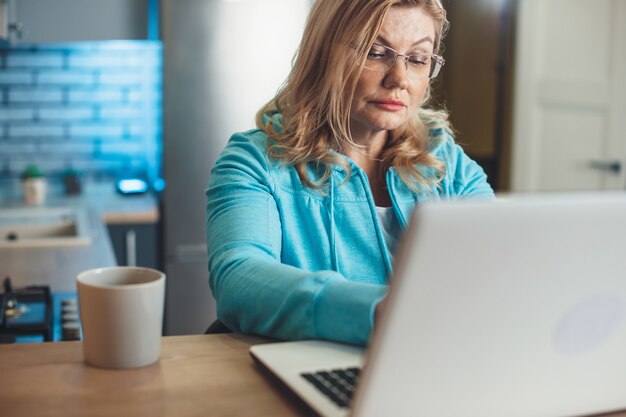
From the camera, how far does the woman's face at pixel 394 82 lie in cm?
138

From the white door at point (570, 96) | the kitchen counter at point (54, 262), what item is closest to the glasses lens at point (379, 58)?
the kitchen counter at point (54, 262)

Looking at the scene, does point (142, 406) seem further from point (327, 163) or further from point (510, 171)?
point (510, 171)

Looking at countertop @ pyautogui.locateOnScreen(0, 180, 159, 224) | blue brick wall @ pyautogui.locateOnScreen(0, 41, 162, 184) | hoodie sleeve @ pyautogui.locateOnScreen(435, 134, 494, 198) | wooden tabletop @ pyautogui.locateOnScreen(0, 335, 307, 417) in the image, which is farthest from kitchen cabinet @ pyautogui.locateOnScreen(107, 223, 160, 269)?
wooden tabletop @ pyautogui.locateOnScreen(0, 335, 307, 417)

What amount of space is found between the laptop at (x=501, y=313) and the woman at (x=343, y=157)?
1.79ft

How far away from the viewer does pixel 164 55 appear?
299 centimetres

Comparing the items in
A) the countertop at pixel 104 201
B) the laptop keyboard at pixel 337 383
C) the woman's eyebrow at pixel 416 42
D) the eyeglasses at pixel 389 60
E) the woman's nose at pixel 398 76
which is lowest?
the countertop at pixel 104 201

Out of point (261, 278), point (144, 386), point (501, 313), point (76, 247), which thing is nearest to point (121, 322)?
point (144, 386)

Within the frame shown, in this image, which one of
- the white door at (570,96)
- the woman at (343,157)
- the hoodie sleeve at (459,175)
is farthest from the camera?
the white door at (570,96)

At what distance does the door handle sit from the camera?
3.92 meters

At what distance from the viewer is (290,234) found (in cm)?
136

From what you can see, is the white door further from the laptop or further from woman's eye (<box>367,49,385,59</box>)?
the laptop

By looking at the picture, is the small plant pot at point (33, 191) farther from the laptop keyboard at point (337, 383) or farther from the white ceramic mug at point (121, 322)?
the laptop keyboard at point (337, 383)

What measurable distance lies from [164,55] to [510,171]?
6.25 ft

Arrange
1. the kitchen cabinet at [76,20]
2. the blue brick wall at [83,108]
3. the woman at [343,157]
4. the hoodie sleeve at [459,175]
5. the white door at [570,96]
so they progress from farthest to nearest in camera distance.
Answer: the white door at [570,96] < the blue brick wall at [83,108] < the kitchen cabinet at [76,20] < the hoodie sleeve at [459,175] < the woman at [343,157]
